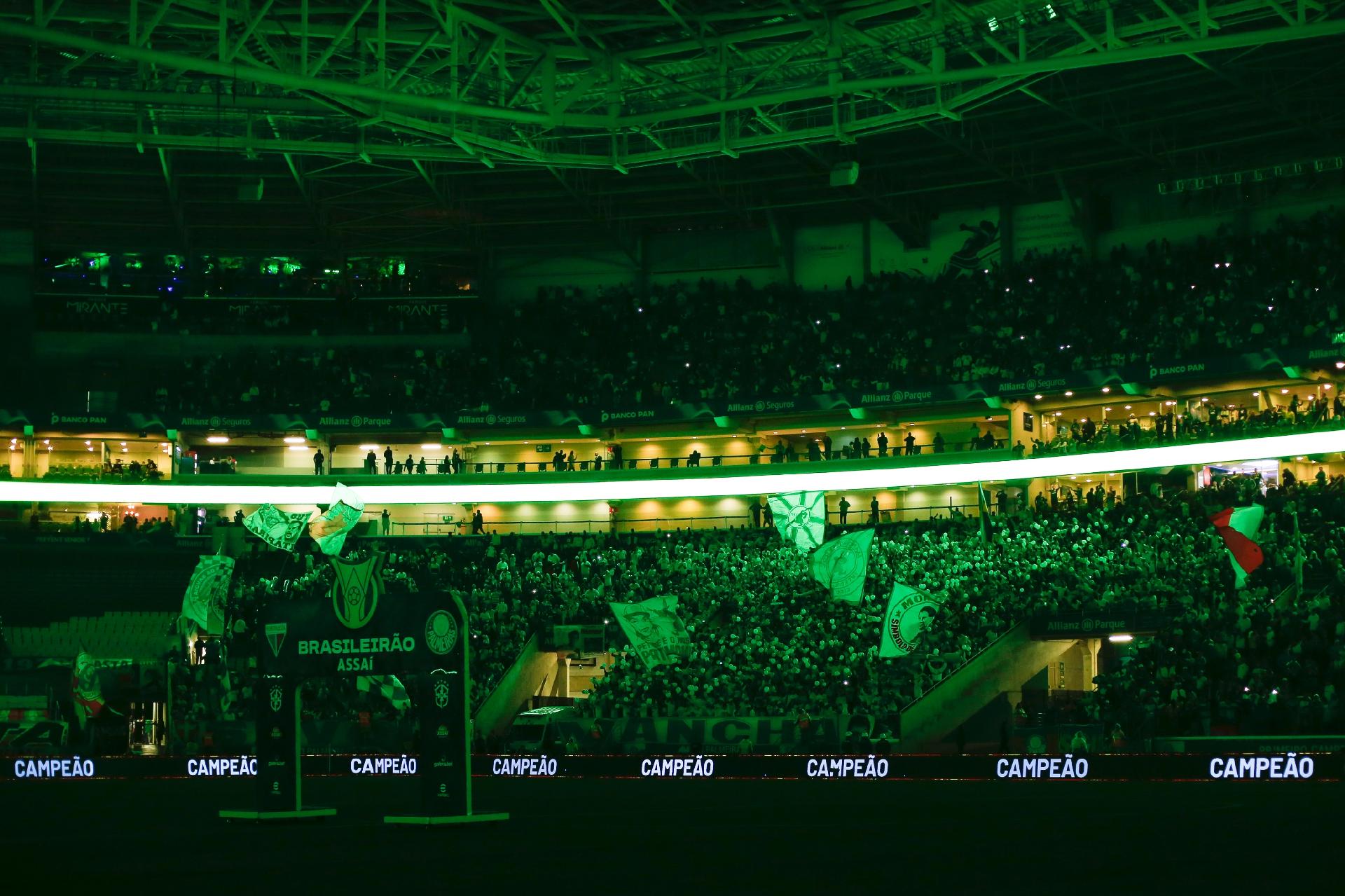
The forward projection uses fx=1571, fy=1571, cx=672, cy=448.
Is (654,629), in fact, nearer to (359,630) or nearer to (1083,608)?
(1083,608)

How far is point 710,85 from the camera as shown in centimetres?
4434

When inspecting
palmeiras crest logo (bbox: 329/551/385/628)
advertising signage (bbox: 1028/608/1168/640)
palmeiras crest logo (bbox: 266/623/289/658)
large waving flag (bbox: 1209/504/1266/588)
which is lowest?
advertising signage (bbox: 1028/608/1168/640)

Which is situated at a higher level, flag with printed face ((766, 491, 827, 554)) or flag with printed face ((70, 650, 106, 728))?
flag with printed face ((766, 491, 827, 554))

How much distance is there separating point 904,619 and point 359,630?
1979 centimetres

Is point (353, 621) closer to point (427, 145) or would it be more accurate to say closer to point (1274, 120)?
point (427, 145)

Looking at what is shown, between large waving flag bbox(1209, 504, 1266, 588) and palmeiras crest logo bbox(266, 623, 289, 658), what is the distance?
23.8 m

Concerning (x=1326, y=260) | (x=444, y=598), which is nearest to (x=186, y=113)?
(x=444, y=598)

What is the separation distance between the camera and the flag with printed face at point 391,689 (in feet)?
136

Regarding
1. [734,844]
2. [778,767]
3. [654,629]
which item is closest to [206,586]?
[654,629]

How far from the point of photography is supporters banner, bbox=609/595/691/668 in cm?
4112

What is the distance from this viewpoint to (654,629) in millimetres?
41312

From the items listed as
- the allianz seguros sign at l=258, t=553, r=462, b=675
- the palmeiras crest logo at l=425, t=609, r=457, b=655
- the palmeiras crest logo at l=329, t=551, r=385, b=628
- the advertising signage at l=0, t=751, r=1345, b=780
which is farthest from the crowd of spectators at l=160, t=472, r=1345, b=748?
the palmeiras crest logo at l=425, t=609, r=457, b=655

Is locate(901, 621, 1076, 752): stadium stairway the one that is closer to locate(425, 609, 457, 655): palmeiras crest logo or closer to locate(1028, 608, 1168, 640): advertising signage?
locate(1028, 608, 1168, 640): advertising signage

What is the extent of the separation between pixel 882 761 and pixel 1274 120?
989 inches
